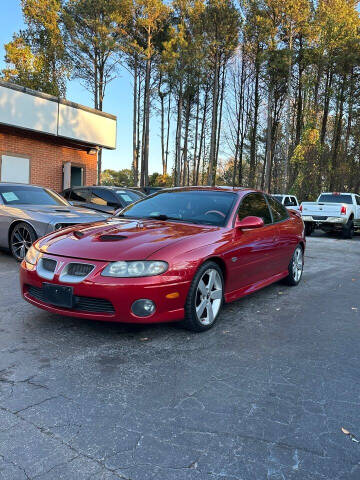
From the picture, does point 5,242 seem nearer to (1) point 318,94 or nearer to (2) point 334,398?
(2) point 334,398

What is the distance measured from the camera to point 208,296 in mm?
3908

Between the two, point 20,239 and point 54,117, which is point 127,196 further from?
point 54,117

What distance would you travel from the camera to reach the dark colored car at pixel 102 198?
9961mm

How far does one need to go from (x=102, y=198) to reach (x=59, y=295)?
22.6ft

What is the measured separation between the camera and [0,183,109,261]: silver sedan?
6.88 m

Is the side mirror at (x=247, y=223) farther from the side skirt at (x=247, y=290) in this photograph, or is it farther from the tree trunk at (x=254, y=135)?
the tree trunk at (x=254, y=135)

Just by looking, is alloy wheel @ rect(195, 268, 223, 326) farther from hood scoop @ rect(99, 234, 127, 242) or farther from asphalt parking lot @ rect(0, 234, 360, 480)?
hood scoop @ rect(99, 234, 127, 242)

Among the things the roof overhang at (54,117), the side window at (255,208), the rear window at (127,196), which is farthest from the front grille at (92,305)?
the roof overhang at (54,117)

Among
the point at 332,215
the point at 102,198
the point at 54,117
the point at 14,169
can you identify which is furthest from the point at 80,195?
the point at 332,215

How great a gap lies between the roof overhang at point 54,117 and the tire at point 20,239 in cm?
744

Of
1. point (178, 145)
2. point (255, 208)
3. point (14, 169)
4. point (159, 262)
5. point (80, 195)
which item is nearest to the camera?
point (159, 262)

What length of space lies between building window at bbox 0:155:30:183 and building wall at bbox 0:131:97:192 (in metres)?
0.14

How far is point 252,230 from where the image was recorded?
470 cm

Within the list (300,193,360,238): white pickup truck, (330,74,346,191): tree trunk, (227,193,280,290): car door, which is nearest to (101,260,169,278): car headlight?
(227,193,280,290): car door
